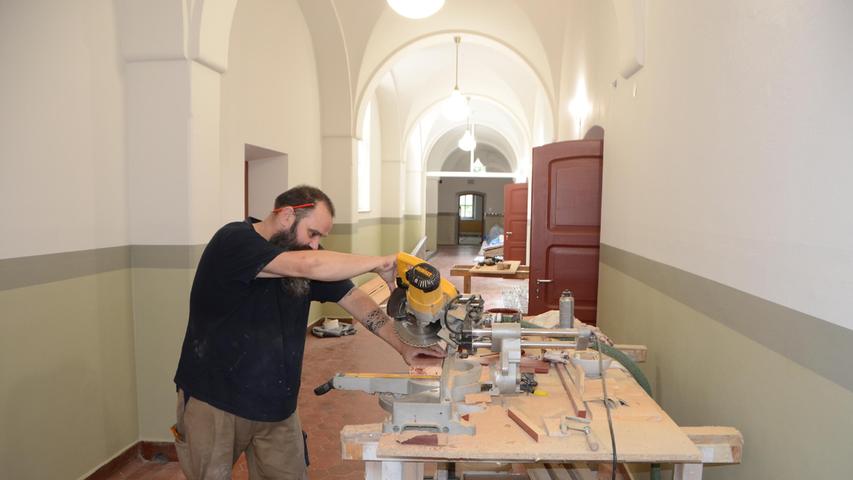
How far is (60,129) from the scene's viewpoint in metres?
2.82

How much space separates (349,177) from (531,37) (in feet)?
9.99

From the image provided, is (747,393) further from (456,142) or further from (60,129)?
(456,142)

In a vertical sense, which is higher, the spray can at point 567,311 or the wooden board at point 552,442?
the spray can at point 567,311

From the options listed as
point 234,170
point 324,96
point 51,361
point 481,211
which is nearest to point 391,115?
point 324,96

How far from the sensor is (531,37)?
7.16m

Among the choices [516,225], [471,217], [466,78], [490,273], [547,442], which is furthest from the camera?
[471,217]

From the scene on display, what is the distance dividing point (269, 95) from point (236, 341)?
3.93 metres

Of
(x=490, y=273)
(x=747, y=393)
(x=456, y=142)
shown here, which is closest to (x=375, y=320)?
(x=747, y=393)

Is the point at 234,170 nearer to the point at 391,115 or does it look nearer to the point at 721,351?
the point at 721,351

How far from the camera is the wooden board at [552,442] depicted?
1.62 m

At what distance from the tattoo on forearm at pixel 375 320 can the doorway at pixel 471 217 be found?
2435 cm

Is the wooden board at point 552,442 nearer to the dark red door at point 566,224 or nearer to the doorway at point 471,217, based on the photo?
the dark red door at point 566,224

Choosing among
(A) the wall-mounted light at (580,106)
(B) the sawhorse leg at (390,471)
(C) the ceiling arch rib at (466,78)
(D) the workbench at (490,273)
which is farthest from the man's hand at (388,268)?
(C) the ceiling arch rib at (466,78)

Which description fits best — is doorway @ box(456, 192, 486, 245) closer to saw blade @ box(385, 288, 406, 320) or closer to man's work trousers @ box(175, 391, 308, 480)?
man's work trousers @ box(175, 391, 308, 480)
